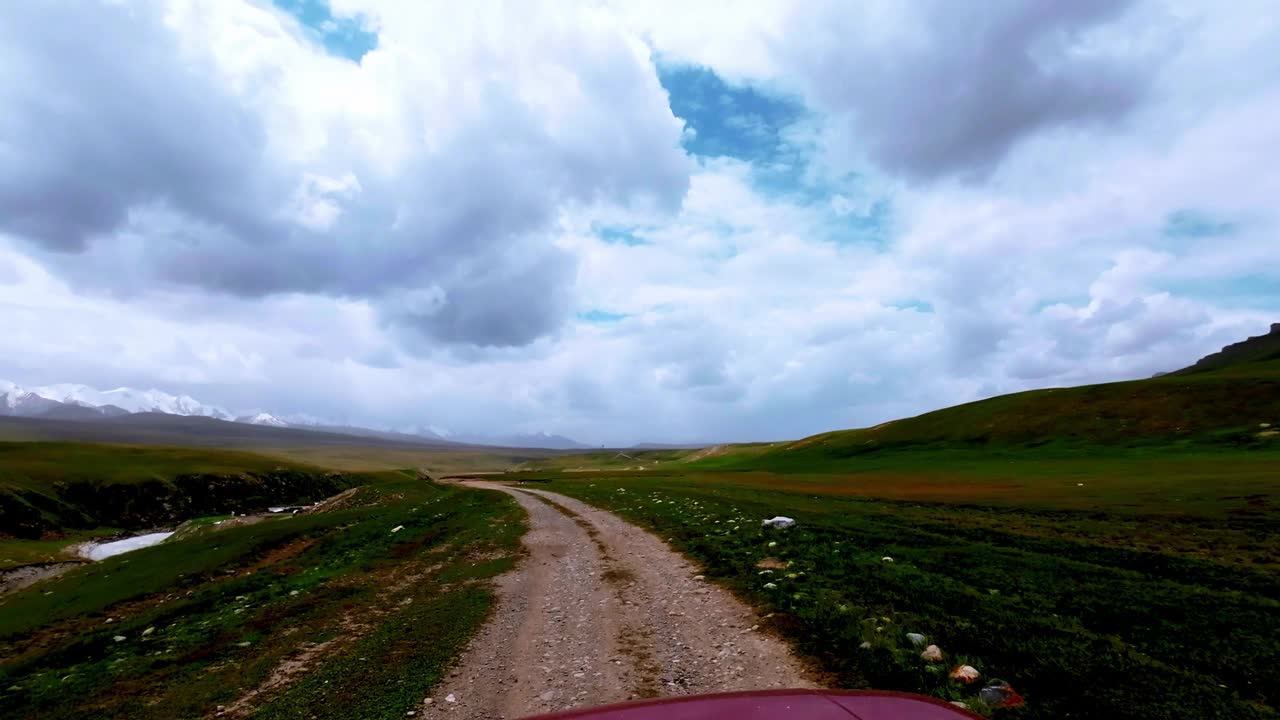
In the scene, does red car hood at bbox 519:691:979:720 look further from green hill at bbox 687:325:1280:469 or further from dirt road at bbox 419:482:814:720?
green hill at bbox 687:325:1280:469

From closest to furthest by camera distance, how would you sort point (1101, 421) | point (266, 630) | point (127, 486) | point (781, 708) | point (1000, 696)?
point (781, 708) < point (1000, 696) < point (266, 630) < point (1101, 421) < point (127, 486)

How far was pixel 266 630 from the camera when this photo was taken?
1467 centimetres

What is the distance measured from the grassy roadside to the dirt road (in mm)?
983

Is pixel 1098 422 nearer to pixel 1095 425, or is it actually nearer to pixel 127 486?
pixel 1095 425

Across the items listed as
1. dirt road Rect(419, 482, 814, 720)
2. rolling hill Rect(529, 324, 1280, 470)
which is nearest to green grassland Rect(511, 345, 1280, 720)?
dirt road Rect(419, 482, 814, 720)

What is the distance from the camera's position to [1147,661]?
30.3 feet

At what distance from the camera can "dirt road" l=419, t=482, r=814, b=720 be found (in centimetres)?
939

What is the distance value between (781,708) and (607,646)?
7892 millimetres

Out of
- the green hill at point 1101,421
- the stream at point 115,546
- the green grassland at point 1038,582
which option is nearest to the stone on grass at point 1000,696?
the green grassland at point 1038,582

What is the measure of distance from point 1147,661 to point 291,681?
15.7m

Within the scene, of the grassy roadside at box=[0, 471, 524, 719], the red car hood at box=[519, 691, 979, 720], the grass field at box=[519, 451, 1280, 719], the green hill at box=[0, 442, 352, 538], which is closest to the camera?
the red car hood at box=[519, 691, 979, 720]

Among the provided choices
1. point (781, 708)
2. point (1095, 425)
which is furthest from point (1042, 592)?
point (1095, 425)

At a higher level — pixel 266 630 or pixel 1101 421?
pixel 1101 421

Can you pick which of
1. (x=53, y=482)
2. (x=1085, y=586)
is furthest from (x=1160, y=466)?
(x=53, y=482)
